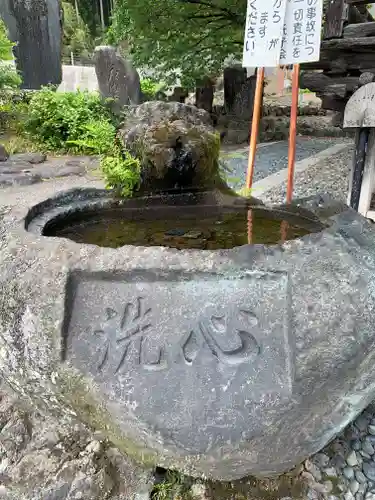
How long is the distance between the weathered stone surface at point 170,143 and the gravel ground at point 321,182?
3140mm

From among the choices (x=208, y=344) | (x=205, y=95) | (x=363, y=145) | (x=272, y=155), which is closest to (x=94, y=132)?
(x=272, y=155)

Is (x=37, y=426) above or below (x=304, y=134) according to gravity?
above

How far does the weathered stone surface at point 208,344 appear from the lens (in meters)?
1.48

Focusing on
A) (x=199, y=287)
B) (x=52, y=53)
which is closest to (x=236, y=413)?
(x=199, y=287)

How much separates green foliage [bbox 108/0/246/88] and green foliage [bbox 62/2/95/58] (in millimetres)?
15205

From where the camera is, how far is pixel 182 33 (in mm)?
9836

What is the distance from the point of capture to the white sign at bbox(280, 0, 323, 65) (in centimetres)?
348

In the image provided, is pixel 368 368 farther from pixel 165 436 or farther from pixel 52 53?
pixel 52 53

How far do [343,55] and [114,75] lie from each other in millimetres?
5558

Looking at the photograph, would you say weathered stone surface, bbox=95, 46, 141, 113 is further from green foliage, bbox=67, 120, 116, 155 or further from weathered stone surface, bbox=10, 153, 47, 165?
weathered stone surface, bbox=10, 153, 47, 165

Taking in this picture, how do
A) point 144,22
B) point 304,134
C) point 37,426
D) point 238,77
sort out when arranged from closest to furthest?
point 37,426, point 144,22, point 238,77, point 304,134

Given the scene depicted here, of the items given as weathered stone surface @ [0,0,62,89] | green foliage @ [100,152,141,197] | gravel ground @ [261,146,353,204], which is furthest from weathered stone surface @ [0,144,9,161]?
green foliage @ [100,152,141,197]

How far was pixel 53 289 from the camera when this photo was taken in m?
1.59

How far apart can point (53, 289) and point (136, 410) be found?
520 millimetres
